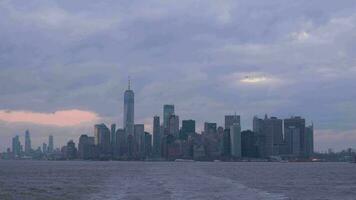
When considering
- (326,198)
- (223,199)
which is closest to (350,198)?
(326,198)

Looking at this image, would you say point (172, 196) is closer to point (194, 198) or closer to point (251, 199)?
point (194, 198)

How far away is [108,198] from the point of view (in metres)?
68.4

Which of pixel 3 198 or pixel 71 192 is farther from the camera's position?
pixel 71 192

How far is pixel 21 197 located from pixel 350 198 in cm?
3428

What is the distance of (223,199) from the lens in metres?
67.9

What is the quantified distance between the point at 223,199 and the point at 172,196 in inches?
243

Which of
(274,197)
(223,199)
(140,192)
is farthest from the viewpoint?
(140,192)

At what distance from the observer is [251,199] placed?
227ft

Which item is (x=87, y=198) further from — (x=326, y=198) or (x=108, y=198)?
(x=326, y=198)

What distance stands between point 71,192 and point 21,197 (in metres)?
9.13

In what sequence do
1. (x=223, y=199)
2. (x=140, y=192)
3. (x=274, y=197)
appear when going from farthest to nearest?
(x=140, y=192), (x=274, y=197), (x=223, y=199)

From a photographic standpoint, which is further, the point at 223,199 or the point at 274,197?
the point at 274,197

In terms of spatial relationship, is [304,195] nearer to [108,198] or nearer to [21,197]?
[108,198]

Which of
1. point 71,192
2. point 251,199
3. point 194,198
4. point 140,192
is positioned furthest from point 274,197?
point 71,192
